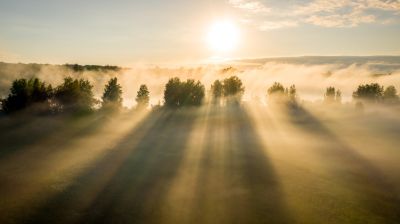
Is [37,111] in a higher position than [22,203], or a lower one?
higher

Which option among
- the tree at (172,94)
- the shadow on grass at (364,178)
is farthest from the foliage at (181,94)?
the shadow on grass at (364,178)

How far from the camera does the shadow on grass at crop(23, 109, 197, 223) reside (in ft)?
161

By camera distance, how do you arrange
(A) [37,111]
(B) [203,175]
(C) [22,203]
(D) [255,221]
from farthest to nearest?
(A) [37,111] → (B) [203,175] → (C) [22,203] → (D) [255,221]

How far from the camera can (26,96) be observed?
389ft

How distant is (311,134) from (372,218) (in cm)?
7425

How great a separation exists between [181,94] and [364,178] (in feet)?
362

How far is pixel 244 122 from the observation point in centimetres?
14438

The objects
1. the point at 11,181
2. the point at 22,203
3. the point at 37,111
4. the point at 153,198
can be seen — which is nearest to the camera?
the point at 22,203

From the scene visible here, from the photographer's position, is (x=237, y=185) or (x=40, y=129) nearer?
(x=237, y=185)

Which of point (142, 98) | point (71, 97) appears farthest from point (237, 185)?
point (142, 98)

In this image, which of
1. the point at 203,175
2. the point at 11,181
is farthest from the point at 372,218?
the point at 11,181

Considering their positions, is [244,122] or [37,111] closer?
[37,111]

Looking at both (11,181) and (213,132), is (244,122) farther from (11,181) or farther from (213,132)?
(11,181)

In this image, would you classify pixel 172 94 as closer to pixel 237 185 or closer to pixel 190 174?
pixel 190 174
